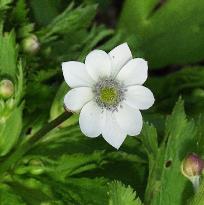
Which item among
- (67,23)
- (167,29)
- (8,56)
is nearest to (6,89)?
(8,56)

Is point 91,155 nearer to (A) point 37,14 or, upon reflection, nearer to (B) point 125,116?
(B) point 125,116

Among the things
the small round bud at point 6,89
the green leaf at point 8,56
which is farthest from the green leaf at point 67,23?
the small round bud at point 6,89

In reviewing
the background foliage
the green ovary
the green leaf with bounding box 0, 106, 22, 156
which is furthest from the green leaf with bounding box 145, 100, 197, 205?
the green leaf with bounding box 0, 106, 22, 156

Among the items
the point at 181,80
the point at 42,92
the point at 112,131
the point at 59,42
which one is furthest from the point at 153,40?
the point at 112,131

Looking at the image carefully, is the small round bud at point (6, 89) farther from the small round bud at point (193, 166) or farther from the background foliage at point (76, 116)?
the small round bud at point (193, 166)

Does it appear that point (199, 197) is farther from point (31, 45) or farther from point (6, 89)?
point (31, 45)

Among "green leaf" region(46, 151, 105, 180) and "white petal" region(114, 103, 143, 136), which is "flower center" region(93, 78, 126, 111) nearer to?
"white petal" region(114, 103, 143, 136)
